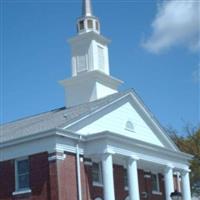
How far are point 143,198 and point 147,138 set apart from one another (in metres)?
3.58

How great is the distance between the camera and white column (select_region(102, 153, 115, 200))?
28.5 m

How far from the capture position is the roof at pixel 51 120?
101 ft

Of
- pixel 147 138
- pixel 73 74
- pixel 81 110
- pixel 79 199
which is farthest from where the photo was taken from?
pixel 73 74

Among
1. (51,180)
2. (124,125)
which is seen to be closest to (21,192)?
(51,180)

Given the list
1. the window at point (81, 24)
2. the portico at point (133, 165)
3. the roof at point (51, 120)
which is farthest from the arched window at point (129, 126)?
the window at point (81, 24)

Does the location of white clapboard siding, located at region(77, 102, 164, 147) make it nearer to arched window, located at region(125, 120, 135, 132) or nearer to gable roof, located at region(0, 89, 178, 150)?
arched window, located at region(125, 120, 135, 132)

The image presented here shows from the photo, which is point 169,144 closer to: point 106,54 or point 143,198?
point 143,198

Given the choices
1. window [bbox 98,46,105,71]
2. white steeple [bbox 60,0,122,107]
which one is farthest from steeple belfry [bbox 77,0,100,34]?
window [bbox 98,46,105,71]

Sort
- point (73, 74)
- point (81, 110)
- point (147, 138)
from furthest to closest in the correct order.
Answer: point (73, 74) < point (147, 138) < point (81, 110)

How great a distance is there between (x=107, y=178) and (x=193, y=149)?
24.1 meters

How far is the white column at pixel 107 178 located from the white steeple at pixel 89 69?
8.23 meters

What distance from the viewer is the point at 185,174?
35625mm

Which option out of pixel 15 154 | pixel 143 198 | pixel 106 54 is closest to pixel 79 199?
pixel 15 154

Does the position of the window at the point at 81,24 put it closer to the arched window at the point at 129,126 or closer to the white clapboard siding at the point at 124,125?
the white clapboard siding at the point at 124,125
